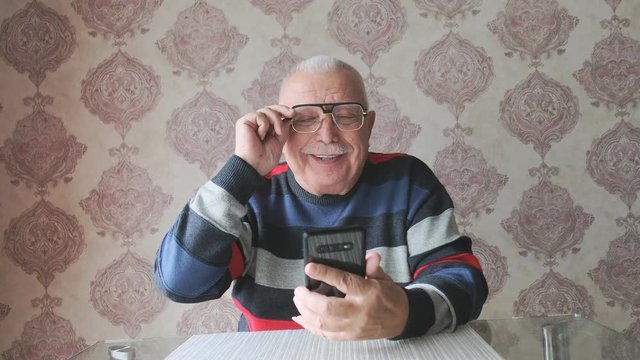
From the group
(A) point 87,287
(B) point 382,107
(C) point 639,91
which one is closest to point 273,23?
(B) point 382,107

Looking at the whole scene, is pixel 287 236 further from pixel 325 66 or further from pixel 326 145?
pixel 325 66

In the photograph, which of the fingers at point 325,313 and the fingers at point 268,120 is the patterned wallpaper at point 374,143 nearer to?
the fingers at point 268,120

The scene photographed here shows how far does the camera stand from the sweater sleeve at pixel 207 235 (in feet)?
3.14

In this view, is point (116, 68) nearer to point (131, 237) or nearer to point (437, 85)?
point (131, 237)

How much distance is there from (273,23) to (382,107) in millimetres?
439

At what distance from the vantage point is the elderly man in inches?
38.1

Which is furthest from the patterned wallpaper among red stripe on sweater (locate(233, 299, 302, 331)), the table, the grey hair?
the table

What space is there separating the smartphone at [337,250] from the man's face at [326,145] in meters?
0.41

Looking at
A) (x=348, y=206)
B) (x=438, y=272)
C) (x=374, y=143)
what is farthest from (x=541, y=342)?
(x=374, y=143)

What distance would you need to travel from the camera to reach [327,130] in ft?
3.64

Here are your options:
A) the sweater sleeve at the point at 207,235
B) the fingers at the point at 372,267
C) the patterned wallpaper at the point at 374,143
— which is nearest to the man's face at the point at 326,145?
the sweater sleeve at the point at 207,235

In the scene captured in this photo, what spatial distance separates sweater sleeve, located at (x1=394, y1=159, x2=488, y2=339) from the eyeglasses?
20 cm

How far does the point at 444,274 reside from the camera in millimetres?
913

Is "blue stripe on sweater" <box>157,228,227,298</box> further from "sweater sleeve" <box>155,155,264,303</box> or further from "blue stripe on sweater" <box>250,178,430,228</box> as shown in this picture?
"blue stripe on sweater" <box>250,178,430,228</box>
